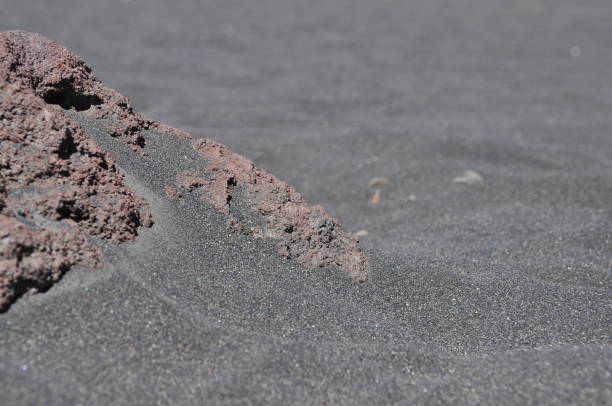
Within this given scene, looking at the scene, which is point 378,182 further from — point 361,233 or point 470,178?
point 361,233

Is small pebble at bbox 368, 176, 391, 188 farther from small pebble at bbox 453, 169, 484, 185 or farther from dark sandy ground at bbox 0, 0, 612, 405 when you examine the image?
small pebble at bbox 453, 169, 484, 185

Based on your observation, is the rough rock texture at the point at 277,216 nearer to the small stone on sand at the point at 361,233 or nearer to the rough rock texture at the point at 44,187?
the rough rock texture at the point at 44,187

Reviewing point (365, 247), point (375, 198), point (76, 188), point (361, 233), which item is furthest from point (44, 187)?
point (375, 198)

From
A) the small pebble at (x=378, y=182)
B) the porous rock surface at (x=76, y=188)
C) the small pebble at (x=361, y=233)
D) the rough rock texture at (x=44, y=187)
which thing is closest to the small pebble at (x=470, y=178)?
the small pebble at (x=378, y=182)

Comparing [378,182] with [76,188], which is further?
[378,182]

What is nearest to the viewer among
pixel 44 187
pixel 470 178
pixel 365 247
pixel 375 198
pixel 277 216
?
pixel 44 187

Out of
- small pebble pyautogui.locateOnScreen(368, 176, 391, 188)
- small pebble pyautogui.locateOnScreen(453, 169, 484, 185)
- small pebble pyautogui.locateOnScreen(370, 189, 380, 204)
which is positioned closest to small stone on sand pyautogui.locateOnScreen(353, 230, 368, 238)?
small pebble pyautogui.locateOnScreen(370, 189, 380, 204)
